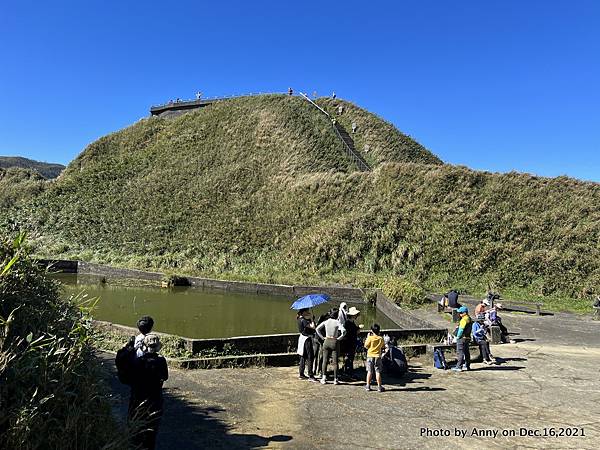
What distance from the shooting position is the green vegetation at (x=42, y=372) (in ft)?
10.3

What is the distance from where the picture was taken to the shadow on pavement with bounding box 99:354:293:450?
5844 millimetres

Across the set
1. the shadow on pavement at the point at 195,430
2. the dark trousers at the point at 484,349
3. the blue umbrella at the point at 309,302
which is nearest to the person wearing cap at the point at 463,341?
the dark trousers at the point at 484,349

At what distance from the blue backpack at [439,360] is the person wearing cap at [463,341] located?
0.78 ft

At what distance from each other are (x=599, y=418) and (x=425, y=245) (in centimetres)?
2122

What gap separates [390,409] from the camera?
7.53 metres

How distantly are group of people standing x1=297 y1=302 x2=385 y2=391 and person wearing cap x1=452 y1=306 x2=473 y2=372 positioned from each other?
2346mm

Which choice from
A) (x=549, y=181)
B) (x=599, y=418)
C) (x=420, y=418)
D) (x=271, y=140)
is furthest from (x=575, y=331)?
(x=271, y=140)

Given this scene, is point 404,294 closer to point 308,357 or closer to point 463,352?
point 463,352

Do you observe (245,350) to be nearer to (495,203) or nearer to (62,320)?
(62,320)

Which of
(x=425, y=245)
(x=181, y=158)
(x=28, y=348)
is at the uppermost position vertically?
(x=181, y=158)

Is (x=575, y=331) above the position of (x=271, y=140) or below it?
below

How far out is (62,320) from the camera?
13.3 ft

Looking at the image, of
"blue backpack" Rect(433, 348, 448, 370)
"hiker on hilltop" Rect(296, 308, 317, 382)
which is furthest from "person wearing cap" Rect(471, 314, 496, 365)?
"hiker on hilltop" Rect(296, 308, 317, 382)

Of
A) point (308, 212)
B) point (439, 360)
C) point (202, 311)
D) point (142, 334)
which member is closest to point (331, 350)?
point (439, 360)
